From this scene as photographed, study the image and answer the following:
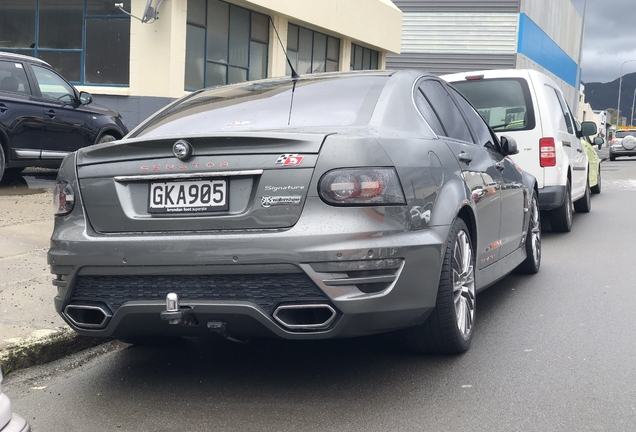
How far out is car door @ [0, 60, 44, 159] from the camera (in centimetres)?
1170

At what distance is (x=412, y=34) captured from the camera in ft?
147

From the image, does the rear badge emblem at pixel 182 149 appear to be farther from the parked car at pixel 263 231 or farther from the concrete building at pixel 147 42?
the concrete building at pixel 147 42

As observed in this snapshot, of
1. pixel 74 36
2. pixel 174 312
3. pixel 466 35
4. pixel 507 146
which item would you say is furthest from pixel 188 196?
pixel 466 35

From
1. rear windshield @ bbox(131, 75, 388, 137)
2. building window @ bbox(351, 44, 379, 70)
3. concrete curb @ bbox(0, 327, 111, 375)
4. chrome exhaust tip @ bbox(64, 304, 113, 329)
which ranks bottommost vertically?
concrete curb @ bbox(0, 327, 111, 375)

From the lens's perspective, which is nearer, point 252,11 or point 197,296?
point 197,296

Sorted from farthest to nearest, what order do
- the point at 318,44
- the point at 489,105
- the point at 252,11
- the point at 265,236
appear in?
the point at 318,44 < the point at 252,11 < the point at 489,105 < the point at 265,236

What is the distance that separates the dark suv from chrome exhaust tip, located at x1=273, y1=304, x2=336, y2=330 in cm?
889

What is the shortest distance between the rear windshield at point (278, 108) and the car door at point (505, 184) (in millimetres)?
1244

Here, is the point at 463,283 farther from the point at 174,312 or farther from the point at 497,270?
the point at 174,312

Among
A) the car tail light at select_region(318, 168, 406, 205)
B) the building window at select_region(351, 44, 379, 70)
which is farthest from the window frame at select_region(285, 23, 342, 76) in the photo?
the car tail light at select_region(318, 168, 406, 205)

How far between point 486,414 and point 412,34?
4261 cm

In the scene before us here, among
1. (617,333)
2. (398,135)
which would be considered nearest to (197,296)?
(398,135)

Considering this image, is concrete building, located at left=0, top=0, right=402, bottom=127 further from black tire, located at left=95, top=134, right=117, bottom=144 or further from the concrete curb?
the concrete curb

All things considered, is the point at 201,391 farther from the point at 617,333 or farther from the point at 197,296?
the point at 617,333
